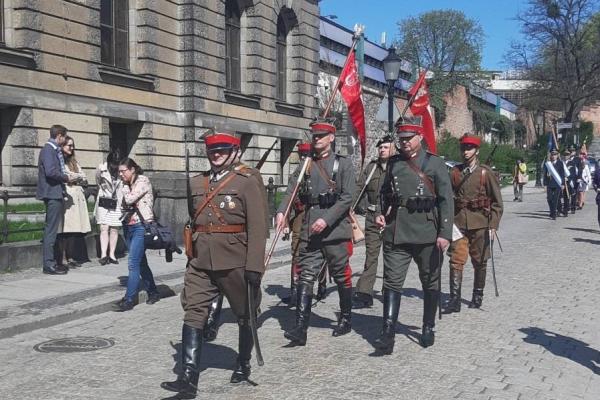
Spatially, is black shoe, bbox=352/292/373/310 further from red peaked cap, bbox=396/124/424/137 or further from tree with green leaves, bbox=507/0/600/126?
tree with green leaves, bbox=507/0/600/126

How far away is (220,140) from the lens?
224 inches

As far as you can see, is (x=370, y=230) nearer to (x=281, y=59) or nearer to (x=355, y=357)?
(x=355, y=357)

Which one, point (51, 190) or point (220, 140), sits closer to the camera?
point (220, 140)

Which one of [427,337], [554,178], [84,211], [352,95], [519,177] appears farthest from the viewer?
[519,177]

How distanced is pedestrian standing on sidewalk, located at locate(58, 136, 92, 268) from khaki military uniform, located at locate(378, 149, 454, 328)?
6326 millimetres

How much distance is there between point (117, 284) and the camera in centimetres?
1058

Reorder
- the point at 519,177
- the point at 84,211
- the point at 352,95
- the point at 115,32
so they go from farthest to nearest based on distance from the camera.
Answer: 1. the point at 519,177
2. the point at 115,32
3. the point at 84,211
4. the point at 352,95

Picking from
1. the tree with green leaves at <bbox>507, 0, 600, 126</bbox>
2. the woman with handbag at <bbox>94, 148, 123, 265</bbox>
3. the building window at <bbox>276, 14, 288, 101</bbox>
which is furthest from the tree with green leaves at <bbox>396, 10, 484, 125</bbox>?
the woman with handbag at <bbox>94, 148, 123, 265</bbox>

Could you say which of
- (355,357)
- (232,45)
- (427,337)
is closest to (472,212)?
(427,337)

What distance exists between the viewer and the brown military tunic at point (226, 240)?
18.5 ft

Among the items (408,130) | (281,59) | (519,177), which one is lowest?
(519,177)

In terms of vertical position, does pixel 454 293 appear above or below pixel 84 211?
below

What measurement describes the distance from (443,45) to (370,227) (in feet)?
234

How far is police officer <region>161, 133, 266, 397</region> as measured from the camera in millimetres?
5641
